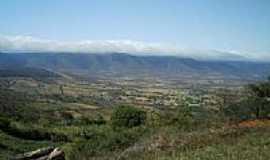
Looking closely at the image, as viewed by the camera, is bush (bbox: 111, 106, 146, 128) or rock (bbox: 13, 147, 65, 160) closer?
rock (bbox: 13, 147, 65, 160)

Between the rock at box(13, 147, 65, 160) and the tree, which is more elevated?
the rock at box(13, 147, 65, 160)

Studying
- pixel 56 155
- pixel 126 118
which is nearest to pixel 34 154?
pixel 56 155

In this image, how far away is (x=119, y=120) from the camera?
8206 centimetres

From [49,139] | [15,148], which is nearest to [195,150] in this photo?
[15,148]

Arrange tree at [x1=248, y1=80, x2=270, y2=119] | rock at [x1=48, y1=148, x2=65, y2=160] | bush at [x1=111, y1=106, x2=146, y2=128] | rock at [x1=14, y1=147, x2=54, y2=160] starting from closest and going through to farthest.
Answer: rock at [x1=48, y1=148, x2=65, y2=160] → rock at [x1=14, y1=147, x2=54, y2=160] → tree at [x1=248, y1=80, x2=270, y2=119] → bush at [x1=111, y1=106, x2=146, y2=128]

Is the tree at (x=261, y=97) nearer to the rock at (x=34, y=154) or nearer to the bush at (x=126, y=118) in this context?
the bush at (x=126, y=118)

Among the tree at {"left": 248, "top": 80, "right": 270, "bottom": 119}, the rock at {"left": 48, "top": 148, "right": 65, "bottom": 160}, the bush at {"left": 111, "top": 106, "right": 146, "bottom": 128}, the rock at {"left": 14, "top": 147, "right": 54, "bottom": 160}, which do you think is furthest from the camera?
the bush at {"left": 111, "top": 106, "right": 146, "bottom": 128}

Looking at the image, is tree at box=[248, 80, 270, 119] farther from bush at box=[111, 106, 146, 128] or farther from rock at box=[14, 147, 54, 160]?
rock at box=[14, 147, 54, 160]

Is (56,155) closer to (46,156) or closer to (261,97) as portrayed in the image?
(46,156)

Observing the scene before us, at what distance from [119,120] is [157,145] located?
58923 mm

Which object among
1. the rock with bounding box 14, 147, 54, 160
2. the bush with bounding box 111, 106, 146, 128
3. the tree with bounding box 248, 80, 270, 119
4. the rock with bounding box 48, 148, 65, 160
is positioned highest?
the rock with bounding box 48, 148, 65, 160

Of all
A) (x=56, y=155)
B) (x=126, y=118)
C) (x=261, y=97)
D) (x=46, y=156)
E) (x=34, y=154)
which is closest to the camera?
(x=56, y=155)

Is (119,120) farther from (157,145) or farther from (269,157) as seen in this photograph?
(269,157)

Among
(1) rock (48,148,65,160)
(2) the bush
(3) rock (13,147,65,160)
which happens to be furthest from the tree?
(1) rock (48,148,65,160)
